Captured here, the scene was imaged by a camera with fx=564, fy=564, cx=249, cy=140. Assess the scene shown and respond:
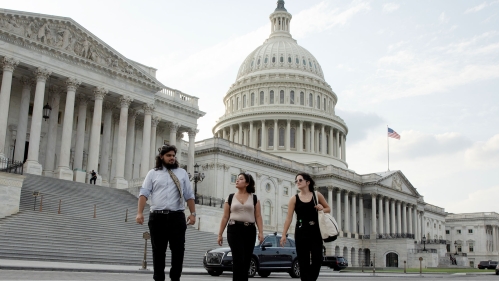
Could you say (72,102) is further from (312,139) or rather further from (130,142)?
(312,139)

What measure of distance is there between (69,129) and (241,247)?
38.8m

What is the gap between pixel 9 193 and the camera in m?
32.2

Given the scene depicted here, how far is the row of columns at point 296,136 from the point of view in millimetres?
100456

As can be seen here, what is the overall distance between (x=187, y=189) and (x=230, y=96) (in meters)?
103

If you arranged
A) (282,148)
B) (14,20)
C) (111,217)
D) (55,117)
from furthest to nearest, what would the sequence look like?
1. (282,148)
2. (55,117)
3. (14,20)
4. (111,217)

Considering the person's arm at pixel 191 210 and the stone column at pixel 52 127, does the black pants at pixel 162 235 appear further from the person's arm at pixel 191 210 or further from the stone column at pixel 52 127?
the stone column at pixel 52 127

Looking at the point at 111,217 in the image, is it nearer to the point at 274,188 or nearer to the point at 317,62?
the point at 274,188

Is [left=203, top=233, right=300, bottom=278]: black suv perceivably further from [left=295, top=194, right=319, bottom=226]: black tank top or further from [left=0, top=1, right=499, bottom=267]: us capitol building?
[left=0, top=1, right=499, bottom=267]: us capitol building

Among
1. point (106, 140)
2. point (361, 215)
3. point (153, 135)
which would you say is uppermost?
point (153, 135)

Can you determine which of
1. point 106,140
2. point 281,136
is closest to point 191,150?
point 106,140

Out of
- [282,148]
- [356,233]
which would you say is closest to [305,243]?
[356,233]

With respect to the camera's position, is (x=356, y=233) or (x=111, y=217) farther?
(x=356, y=233)

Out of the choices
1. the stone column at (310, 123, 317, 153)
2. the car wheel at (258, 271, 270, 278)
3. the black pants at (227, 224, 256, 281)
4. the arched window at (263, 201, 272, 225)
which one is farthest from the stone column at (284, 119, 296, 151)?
the black pants at (227, 224, 256, 281)

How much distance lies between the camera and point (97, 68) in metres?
49.2
